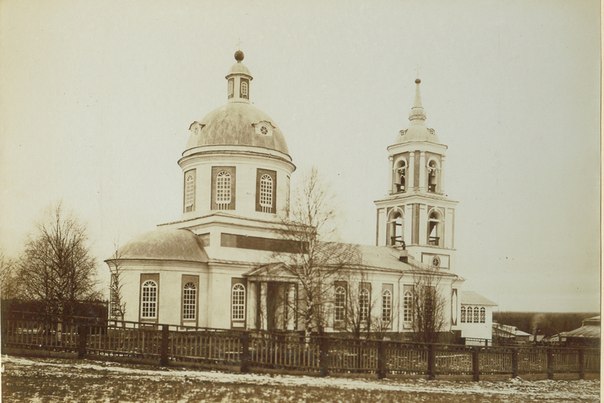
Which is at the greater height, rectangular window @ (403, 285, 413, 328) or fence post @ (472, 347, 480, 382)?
rectangular window @ (403, 285, 413, 328)

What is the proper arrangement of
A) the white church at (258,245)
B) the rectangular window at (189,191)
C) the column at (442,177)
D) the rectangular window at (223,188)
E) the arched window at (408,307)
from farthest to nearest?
the rectangular window at (223,188) < the arched window at (408,307) < the rectangular window at (189,191) < the column at (442,177) < the white church at (258,245)

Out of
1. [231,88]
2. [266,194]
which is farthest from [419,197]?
[231,88]

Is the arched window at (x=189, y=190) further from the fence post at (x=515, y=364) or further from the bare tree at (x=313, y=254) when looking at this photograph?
the fence post at (x=515, y=364)

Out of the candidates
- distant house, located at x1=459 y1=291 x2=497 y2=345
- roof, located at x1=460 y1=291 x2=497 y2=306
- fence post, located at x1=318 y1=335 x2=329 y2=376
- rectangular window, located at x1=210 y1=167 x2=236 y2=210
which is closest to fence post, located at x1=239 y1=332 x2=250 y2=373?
fence post, located at x1=318 y1=335 x2=329 y2=376

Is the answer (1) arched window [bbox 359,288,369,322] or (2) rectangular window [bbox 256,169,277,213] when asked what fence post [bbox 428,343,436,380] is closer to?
(1) arched window [bbox 359,288,369,322]

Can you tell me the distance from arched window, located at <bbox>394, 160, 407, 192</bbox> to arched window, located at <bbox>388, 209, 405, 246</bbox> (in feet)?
1.01

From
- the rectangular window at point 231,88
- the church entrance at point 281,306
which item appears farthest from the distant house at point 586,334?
the rectangular window at point 231,88

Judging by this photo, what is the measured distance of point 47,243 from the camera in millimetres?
8398

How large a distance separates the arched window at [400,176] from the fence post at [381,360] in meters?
2.06

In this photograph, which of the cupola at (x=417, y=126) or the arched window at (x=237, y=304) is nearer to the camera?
the cupola at (x=417, y=126)

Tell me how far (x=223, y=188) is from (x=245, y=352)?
109 inches

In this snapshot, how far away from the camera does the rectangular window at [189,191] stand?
9.16m

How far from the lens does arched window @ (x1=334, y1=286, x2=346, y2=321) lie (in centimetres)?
920

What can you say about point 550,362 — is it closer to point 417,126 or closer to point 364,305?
point 364,305
